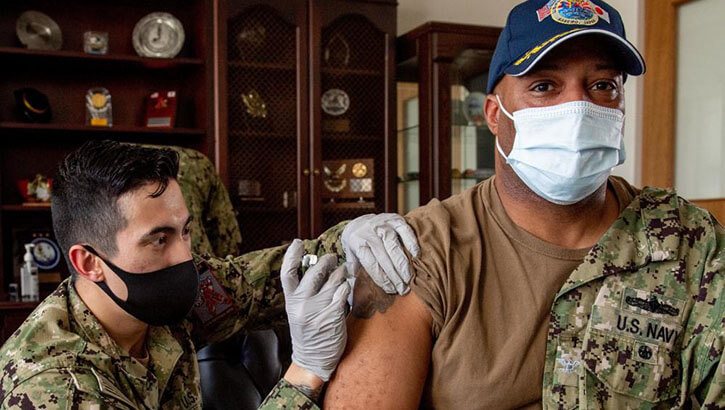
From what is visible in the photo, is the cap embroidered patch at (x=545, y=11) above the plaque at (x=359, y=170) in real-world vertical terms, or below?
above

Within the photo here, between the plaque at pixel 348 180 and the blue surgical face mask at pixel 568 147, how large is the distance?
2.58 metres

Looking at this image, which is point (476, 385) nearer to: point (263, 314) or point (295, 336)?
point (295, 336)

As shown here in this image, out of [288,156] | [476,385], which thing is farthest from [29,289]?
[476,385]

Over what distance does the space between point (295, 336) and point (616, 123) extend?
757 mm

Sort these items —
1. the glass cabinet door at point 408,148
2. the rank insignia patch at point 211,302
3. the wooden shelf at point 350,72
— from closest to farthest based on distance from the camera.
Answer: the rank insignia patch at point 211,302, the wooden shelf at point 350,72, the glass cabinet door at point 408,148

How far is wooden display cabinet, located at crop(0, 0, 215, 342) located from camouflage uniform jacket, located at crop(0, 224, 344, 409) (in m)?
1.98

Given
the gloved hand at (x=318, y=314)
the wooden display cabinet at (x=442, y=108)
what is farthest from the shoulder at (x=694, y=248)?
the wooden display cabinet at (x=442, y=108)

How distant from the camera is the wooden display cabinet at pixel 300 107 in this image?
12.5 ft

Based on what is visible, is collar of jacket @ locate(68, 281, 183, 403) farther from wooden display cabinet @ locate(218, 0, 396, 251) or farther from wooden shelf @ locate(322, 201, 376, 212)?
wooden shelf @ locate(322, 201, 376, 212)

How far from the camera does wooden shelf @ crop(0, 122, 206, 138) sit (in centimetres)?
349

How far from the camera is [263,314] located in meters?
1.90

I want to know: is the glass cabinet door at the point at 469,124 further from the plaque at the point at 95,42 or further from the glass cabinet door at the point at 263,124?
the plaque at the point at 95,42

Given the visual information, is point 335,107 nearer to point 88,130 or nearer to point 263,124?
point 263,124

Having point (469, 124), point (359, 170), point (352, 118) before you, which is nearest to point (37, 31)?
point (352, 118)
